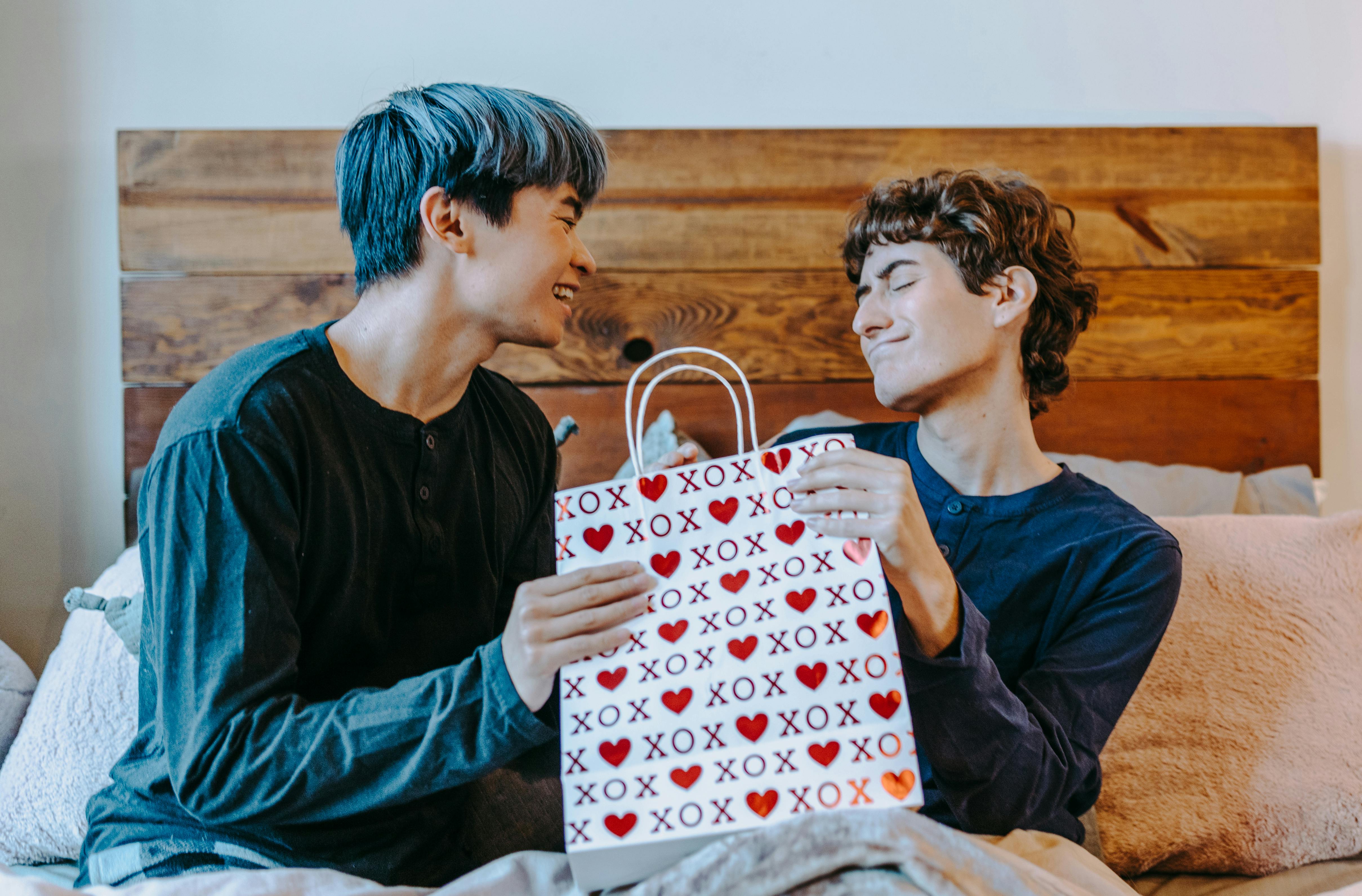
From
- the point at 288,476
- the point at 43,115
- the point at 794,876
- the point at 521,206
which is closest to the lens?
the point at 794,876

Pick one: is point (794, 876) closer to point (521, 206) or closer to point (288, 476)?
point (288, 476)

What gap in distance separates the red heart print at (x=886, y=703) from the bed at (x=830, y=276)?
3.24 ft

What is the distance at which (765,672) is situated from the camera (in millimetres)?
758

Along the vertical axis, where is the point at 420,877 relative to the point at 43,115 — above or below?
below

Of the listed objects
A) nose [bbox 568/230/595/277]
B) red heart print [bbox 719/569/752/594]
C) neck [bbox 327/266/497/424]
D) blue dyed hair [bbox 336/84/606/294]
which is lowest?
red heart print [bbox 719/569/752/594]

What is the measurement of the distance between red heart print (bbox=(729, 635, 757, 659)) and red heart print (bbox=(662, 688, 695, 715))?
0.15 feet

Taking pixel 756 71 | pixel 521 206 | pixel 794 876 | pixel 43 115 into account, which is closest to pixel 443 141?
pixel 521 206

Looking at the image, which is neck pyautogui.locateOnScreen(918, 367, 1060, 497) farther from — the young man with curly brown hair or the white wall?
the white wall

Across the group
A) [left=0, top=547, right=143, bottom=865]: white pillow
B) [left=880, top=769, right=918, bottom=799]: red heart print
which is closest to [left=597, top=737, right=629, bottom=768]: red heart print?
[left=880, top=769, right=918, bottom=799]: red heart print

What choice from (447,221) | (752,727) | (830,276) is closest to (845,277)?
→ (830,276)

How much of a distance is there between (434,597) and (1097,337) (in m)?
1.31

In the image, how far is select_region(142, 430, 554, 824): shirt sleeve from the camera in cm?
78

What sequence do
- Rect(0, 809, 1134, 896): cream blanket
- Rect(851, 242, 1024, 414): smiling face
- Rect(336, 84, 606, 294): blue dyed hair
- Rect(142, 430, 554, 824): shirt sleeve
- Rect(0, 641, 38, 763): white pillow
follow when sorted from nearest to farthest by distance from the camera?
Rect(0, 809, 1134, 896): cream blanket, Rect(142, 430, 554, 824): shirt sleeve, Rect(336, 84, 606, 294): blue dyed hair, Rect(851, 242, 1024, 414): smiling face, Rect(0, 641, 38, 763): white pillow

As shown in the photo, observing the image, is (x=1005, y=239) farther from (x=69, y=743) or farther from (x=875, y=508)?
(x=69, y=743)
